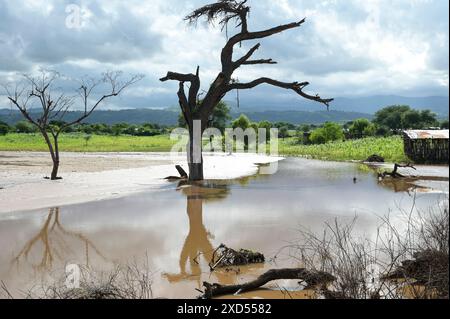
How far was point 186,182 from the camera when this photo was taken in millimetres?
19203

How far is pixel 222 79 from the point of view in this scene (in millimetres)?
Result: 18547

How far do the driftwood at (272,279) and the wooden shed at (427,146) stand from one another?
2023cm

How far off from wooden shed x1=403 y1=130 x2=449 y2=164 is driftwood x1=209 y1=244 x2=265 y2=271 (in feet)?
63.0

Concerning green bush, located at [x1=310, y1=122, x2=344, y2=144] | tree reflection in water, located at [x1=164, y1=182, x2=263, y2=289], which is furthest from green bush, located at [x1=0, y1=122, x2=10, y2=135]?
tree reflection in water, located at [x1=164, y1=182, x2=263, y2=289]

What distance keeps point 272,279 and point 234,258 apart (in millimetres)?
1261

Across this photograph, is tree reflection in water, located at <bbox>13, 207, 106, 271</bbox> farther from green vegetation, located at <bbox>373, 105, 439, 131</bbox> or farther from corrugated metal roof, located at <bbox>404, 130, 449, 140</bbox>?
green vegetation, located at <bbox>373, 105, 439, 131</bbox>

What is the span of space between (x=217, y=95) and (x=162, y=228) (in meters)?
9.75

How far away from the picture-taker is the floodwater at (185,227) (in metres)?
6.99

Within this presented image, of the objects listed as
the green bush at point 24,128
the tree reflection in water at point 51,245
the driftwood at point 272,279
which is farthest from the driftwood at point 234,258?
the green bush at point 24,128

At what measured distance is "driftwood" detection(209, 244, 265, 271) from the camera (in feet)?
23.4

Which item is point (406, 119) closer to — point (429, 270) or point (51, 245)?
point (51, 245)

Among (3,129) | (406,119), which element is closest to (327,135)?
(406,119)
